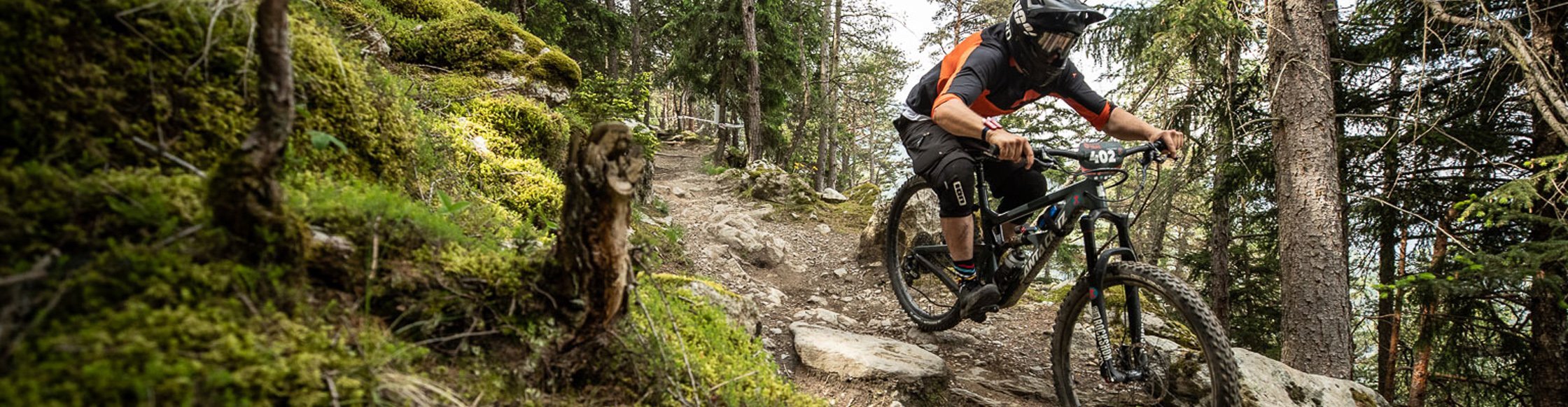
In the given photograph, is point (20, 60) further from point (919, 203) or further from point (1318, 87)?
point (1318, 87)

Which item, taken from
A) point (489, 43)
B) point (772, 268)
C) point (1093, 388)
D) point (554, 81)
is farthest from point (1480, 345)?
point (489, 43)

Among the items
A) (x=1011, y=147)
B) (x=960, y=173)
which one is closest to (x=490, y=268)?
(x=1011, y=147)

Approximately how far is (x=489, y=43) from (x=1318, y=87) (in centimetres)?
738

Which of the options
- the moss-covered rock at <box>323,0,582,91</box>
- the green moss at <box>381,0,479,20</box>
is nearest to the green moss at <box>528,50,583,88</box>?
the moss-covered rock at <box>323,0,582,91</box>

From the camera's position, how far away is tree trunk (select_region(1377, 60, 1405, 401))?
21.7ft

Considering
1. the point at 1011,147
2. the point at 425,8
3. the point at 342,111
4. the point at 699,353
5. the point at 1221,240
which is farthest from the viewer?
the point at 1221,240

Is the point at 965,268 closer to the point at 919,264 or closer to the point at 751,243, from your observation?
the point at 919,264

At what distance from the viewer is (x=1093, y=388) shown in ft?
13.2

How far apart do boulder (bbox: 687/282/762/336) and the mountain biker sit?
1464 millimetres

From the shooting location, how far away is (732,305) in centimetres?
331

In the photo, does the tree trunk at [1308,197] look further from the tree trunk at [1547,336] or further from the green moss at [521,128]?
the green moss at [521,128]

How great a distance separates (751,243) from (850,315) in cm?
213

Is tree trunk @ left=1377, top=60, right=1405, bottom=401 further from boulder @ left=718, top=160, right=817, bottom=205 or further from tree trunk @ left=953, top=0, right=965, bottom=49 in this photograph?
tree trunk @ left=953, top=0, right=965, bottom=49

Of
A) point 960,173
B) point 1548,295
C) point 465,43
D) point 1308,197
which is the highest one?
point 465,43
